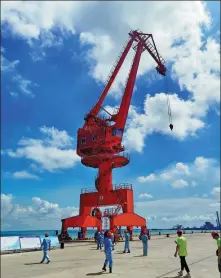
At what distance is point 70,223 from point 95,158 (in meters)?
10.0

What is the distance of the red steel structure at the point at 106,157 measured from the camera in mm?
37406

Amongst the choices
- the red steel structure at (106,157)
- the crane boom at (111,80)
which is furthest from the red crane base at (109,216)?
the crane boom at (111,80)

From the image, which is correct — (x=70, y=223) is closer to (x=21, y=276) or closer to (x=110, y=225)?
(x=110, y=225)

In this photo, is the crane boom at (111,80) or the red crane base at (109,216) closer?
the red crane base at (109,216)

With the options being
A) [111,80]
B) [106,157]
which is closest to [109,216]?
[106,157]

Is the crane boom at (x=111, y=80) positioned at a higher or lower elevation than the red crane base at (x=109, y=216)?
higher

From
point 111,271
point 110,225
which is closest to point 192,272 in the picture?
point 111,271

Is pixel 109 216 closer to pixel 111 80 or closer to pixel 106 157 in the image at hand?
pixel 106 157

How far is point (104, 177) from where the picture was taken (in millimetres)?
42062

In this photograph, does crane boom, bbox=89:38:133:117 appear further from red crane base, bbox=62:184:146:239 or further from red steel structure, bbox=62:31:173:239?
red crane base, bbox=62:184:146:239

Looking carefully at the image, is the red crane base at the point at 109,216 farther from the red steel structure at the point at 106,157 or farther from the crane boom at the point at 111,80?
the crane boom at the point at 111,80

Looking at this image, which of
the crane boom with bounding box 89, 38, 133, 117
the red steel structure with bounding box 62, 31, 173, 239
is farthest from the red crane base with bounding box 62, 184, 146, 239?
the crane boom with bounding box 89, 38, 133, 117

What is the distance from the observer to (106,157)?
42219 mm

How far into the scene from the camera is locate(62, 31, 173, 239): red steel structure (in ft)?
123
